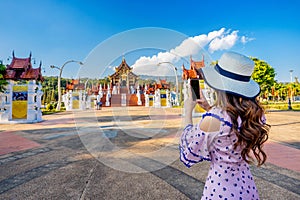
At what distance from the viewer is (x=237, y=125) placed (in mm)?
1162

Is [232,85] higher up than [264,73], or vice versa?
[264,73]

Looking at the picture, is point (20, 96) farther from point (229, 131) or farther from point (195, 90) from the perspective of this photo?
point (229, 131)

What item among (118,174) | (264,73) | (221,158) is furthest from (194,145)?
(264,73)

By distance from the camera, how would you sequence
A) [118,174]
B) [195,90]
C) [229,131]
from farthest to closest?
[118,174] → [195,90] → [229,131]

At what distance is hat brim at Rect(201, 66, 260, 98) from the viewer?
117 cm

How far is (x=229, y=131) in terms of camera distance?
3.80 feet

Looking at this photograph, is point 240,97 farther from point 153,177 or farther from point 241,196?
point 153,177

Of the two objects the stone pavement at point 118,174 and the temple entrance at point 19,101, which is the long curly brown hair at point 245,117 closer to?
the stone pavement at point 118,174

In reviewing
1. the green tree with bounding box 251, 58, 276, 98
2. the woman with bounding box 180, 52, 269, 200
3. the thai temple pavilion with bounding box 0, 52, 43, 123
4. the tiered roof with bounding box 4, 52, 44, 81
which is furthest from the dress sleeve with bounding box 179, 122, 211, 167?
the green tree with bounding box 251, 58, 276, 98

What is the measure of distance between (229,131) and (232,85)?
30 cm

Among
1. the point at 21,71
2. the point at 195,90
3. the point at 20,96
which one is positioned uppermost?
the point at 21,71

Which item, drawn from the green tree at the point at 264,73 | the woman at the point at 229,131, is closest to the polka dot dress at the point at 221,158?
the woman at the point at 229,131

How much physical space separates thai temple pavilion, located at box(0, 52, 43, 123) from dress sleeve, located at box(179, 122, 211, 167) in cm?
1485

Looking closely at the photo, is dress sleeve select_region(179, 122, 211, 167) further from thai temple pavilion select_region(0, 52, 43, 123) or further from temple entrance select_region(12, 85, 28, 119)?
temple entrance select_region(12, 85, 28, 119)
